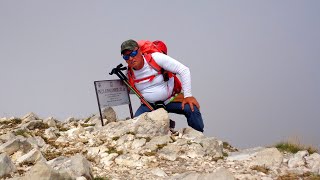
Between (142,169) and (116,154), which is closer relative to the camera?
(142,169)

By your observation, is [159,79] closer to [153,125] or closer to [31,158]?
[153,125]

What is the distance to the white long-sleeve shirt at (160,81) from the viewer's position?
36.0 ft

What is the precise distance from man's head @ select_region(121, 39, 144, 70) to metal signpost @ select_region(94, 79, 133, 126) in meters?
1.25

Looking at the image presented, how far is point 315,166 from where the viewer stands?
27.8ft

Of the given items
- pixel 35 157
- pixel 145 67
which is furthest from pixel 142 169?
pixel 145 67

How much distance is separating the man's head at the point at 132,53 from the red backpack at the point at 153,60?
0.92ft

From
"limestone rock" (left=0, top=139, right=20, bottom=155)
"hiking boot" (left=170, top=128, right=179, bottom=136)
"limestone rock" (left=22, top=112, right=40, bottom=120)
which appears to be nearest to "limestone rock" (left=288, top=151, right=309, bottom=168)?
"hiking boot" (left=170, top=128, right=179, bottom=136)

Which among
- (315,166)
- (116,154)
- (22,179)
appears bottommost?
(315,166)

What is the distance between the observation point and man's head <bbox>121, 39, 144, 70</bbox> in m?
10.7

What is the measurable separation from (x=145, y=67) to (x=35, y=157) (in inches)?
165

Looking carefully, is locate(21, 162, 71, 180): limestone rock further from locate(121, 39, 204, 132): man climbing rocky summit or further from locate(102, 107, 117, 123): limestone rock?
locate(102, 107, 117, 123): limestone rock

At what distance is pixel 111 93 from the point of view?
38.8 ft

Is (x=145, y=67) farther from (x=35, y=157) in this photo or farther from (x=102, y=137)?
(x=35, y=157)

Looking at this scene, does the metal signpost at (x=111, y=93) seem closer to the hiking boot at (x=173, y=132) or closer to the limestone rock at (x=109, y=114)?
the limestone rock at (x=109, y=114)
